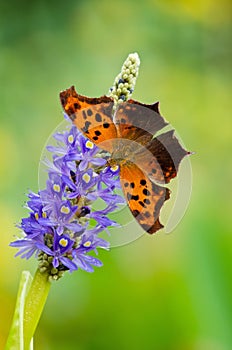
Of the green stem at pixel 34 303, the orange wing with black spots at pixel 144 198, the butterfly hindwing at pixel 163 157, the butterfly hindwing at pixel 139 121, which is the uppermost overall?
the butterfly hindwing at pixel 139 121

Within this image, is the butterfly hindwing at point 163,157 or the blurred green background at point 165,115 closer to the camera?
the butterfly hindwing at point 163,157

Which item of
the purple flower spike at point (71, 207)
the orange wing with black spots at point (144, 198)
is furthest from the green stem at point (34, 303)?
the orange wing with black spots at point (144, 198)

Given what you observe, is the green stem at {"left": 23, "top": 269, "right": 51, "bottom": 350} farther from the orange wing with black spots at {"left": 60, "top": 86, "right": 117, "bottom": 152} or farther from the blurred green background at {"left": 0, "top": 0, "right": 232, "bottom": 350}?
the blurred green background at {"left": 0, "top": 0, "right": 232, "bottom": 350}

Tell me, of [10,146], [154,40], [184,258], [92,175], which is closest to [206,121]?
[154,40]

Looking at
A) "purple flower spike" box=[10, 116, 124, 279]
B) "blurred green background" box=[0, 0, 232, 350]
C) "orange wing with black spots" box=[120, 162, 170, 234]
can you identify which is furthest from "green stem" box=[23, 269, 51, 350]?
"blurred green background" box=[0, 0, 232, 350]

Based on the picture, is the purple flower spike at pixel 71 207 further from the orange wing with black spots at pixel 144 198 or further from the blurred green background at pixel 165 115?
the blurred green background at pixel 165 115

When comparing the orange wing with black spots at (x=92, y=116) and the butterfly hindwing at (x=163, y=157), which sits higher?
the orange wing with black spots at (x=92, y=116)

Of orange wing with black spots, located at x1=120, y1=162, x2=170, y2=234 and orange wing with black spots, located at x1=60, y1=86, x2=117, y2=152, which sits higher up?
orange wing with black spots, located at x1=60, y1=86, x2=117, y2=152
